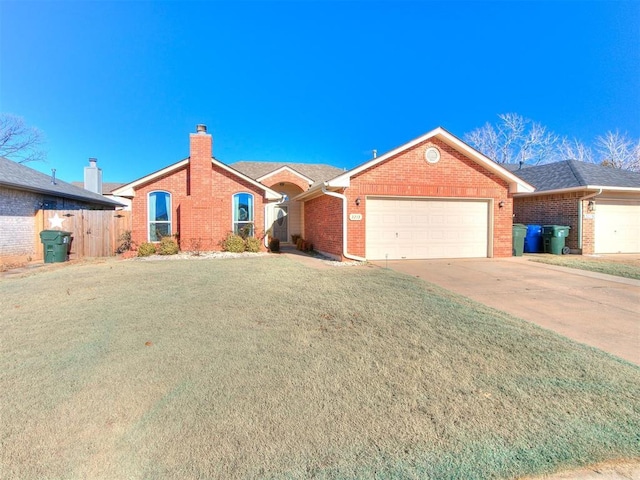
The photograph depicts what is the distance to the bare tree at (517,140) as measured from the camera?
3180cm

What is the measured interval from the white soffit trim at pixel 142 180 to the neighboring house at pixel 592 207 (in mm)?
14800

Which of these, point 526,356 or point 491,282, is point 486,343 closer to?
point 526,356

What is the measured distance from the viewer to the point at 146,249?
40.5 ft

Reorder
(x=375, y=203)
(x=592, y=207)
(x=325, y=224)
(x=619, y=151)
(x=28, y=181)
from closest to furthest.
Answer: (x=375, y=203) < (x=325, y=224) < (x=28, y=181) < (x=592, y=207) < (x=619, y=151)

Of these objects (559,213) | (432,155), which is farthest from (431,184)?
(559,213)

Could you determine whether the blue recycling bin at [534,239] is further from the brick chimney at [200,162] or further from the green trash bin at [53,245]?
the green trash bin at [53,245]

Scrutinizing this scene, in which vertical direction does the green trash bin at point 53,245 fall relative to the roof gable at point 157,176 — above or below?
below

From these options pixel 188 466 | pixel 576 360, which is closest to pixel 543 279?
pixel 576 360

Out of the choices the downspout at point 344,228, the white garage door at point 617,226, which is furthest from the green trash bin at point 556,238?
the downspout at point 344,228

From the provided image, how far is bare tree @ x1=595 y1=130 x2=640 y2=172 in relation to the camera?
30.2m

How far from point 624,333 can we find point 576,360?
5.27 feet

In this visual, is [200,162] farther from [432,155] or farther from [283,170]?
[432,155]

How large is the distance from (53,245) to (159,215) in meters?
3.68

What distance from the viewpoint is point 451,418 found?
245 cm
